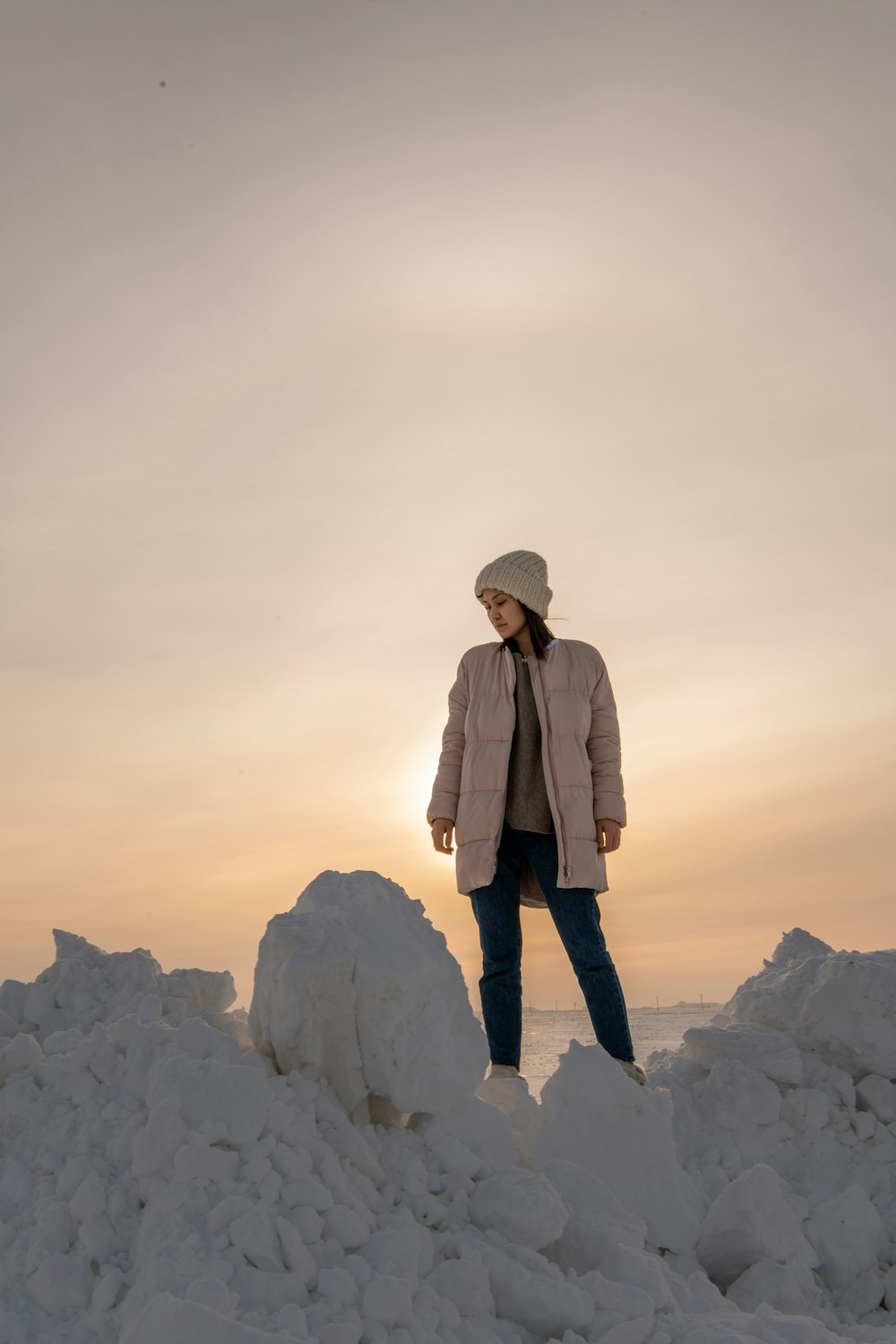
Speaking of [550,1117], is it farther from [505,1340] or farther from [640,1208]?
[505,1340]

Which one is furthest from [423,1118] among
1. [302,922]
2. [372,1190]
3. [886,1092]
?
[886,1092]

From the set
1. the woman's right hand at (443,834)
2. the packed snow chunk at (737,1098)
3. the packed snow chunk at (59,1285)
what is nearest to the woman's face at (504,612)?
the woman's right hand at (443,834)

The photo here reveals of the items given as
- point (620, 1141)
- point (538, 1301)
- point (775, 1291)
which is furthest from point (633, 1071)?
point (538, 1301)

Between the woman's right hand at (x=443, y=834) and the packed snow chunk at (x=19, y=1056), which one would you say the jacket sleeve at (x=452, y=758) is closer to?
the woman's right hand at (x=443, y=834)

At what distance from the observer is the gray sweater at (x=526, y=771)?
3824mm

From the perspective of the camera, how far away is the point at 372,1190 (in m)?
2.44

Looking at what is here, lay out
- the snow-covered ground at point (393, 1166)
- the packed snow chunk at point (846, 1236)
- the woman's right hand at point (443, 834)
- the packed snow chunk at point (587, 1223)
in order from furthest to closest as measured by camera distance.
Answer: the woman's right hand at point (443, 834)
the packed snow chunk at point (846, 1236)
the packed snow chunk at point (587, 1223)
the snow-covered ground at point (393, 1166)

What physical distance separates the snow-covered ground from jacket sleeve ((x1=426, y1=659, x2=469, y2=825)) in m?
0.79

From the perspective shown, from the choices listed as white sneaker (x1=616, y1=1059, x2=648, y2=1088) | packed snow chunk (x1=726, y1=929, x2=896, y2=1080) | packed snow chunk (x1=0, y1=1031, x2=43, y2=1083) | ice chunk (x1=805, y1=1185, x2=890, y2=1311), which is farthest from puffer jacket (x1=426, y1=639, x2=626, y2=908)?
packed snow chunk (x1=0, y1=1031, x2=43, y2=1083)

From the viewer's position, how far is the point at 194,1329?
189 centimetres

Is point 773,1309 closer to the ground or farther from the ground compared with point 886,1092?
closer to the ground

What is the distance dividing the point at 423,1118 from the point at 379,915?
0.55 metres

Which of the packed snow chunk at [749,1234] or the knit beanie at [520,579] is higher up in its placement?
the knit beanie at [520,579]

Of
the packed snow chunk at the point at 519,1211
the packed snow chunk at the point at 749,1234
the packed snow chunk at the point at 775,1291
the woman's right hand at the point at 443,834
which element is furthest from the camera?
the woman's right hand at the point at 443,834
